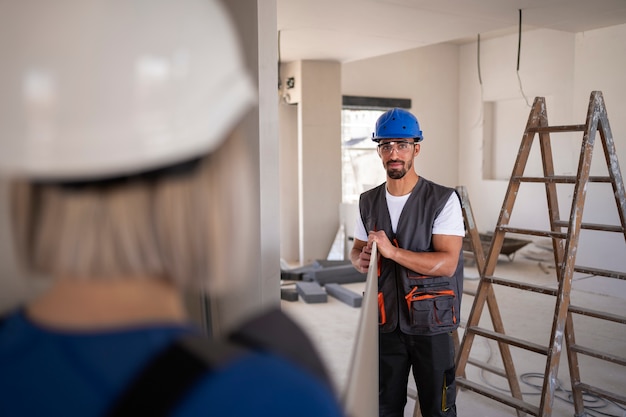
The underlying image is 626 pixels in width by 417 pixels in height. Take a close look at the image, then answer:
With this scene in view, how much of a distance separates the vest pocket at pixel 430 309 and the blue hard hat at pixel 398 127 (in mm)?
710

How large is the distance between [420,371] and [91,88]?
2321 mm

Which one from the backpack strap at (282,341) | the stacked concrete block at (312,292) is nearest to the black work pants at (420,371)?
the backpack strap at (282,341)

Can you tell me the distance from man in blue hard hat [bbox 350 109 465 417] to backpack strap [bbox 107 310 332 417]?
1907 mm

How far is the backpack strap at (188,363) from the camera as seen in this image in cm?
51

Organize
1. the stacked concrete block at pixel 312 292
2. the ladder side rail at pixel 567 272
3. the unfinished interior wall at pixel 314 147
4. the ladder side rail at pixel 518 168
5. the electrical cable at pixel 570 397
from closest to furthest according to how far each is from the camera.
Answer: the ladder side rail at pixel 567 272, the ladder side rail at pixel 518 168, the electrical cable at pixel 570 397, the stacked concrete block at pixel 312 292, the unfinished interior wall at pixel 314 147

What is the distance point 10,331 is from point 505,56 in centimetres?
1060

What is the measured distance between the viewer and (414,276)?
8.40 feet

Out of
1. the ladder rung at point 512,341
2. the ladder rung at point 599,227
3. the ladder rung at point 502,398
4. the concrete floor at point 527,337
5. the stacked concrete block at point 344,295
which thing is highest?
the ladder rung at point 599,227

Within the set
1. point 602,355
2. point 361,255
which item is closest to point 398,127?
point 361,255

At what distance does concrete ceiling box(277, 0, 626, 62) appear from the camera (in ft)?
17.3

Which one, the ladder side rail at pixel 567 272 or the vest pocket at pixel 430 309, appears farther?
the ladder side rail at pixel 567 272

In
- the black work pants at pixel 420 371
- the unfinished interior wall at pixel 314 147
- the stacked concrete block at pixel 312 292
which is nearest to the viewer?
the black work pants at pixel 420 371

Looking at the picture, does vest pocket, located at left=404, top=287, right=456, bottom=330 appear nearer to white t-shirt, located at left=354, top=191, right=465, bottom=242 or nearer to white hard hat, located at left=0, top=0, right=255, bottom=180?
white t-shirt, located at left=354, top=191, right=465, bottom=242

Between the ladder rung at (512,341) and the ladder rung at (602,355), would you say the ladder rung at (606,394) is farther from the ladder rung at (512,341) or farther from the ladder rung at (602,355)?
the ladder rung at (512,341)
